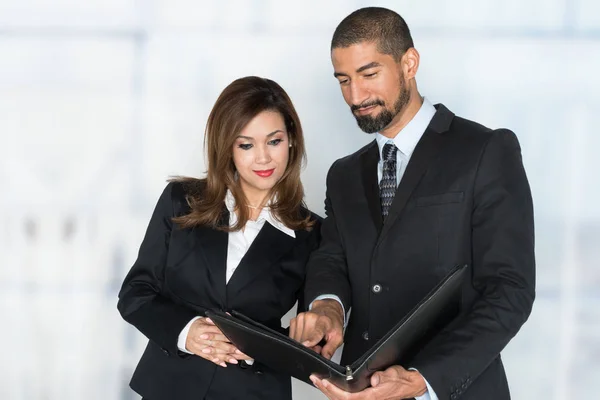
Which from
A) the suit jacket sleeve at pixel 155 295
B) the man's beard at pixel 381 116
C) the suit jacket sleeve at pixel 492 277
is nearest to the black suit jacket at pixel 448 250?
the suit jacket sleeve at pixel 492 277

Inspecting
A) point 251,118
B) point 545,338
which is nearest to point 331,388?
point 251,118

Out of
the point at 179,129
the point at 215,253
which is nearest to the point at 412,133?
the point at 215,253

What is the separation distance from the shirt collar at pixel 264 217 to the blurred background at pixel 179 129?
3.04ft

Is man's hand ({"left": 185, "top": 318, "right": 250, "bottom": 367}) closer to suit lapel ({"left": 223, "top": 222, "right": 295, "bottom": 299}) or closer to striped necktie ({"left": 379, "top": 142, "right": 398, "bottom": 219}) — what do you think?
suit lapel ({"left": 223, "top": 222, "right": 295, "bottom": 299})

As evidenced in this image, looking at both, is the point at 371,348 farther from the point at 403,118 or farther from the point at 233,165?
the point at 233,165

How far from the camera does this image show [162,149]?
3811 millimetres

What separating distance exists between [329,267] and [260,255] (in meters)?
0.30

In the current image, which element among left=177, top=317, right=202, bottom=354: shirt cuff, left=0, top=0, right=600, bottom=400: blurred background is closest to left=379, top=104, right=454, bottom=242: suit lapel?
left=177, top=317, right=202, bottom=354: shirt cuff

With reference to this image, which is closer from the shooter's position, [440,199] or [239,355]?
[440,199]

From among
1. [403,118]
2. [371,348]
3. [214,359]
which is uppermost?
[403,118]

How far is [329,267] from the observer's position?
254 cm

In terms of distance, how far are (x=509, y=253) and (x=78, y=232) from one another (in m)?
2.37

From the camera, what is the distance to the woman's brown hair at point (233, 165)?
2791 millimetres

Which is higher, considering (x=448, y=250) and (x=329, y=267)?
(x=448, y=250)
